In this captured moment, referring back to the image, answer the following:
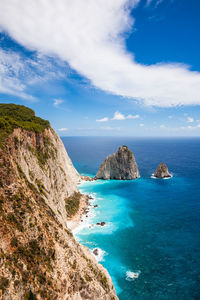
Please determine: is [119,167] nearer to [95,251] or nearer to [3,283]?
[95,251]

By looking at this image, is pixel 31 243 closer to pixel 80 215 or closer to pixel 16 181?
pixel 16 181

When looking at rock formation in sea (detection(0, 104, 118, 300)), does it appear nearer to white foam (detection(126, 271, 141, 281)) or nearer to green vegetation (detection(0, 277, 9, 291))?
green vegetation (detection(0, 277, 9, 291))

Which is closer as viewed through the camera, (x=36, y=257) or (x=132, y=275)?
(x=36, y=257)

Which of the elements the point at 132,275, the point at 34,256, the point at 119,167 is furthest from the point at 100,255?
the point at 119,167

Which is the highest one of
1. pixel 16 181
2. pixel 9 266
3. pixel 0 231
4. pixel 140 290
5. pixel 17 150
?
pixel 17 150

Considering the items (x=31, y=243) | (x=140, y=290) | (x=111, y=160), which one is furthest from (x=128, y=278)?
(x=111, y=160)

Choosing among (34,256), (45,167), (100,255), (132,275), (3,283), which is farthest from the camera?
(45,167)

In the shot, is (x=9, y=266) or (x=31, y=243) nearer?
(x=9, y=266)

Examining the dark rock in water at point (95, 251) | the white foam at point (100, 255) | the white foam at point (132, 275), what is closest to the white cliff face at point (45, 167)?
the dark rock in water at point (95, 251)
